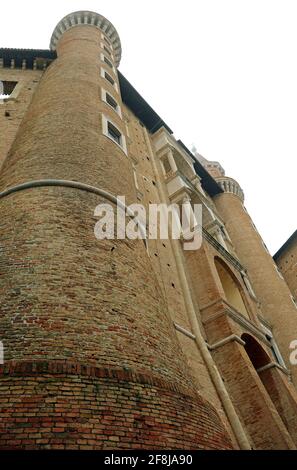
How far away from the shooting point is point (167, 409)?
180 inches

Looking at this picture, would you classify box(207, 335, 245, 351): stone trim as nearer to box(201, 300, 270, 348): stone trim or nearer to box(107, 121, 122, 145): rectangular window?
box(201, 300, 270, 348): stone trim

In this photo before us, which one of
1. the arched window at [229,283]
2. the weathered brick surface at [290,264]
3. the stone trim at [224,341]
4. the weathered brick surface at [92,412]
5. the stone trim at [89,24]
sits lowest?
the weathered brick surface at [92,412]

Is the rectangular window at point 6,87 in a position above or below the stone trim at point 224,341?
above

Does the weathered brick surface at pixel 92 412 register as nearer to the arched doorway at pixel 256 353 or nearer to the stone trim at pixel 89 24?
Answer: the arched doorway at pixel 256 353

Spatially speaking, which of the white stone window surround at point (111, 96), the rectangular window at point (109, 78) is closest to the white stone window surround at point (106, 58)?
the rectangular window at point (109, 78)

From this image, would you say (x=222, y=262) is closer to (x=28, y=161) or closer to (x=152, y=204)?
(x=152, y=204)

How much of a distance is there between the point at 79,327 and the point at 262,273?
16.4 m

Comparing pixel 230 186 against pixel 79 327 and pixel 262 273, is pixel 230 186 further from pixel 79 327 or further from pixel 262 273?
pixel 79 327

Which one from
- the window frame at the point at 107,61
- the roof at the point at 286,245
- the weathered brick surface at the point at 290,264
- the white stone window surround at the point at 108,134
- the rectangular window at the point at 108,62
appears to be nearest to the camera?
the white stone window surround at the point at 108,134

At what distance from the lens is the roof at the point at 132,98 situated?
56.4 ft

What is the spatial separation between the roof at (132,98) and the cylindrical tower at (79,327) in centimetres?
996

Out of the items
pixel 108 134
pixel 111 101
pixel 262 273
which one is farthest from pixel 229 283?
pixel 111 101

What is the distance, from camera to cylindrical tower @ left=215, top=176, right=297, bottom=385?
53.9 feet

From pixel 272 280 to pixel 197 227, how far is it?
312 inches
